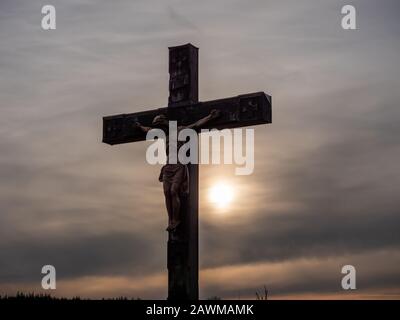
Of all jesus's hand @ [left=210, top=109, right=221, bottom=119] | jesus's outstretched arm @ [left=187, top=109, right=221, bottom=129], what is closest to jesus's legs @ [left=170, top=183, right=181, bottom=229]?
jesus's outstretched arm @ [left=187, top=109, right=221, bottom=129]

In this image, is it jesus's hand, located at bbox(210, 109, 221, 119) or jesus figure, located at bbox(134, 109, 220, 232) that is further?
jesus's hand, located at bbox(210, 109, 221, 119)

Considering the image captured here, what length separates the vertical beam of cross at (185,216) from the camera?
40.7ft

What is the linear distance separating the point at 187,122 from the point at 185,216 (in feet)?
5.27

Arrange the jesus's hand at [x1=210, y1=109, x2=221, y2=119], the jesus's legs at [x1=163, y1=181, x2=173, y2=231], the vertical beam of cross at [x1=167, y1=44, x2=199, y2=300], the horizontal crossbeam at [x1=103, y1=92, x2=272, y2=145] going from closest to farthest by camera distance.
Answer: the vertical beam of cross at [x1=167, y1=44, x2=199, y2=300] < the horizontal crossbeam at [x1=103, y1=92, x2=272, y2=145] < the jesus's legs at [x1=163, y1=181, x2=173, y2=231] < the jesus's hand at [x1=210, y1=109, x2=221, y2=119]

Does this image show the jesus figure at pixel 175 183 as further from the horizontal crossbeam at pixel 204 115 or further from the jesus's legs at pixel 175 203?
the horizontal crossbeam at pixel 204 115

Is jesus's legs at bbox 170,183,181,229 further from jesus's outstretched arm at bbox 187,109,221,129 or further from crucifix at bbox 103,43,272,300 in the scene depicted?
jesus's outstretched arm at bbox 187,109,221,129

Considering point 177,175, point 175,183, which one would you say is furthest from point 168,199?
point 177,175

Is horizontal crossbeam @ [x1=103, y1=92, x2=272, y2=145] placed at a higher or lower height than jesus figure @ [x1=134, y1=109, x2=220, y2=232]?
higher

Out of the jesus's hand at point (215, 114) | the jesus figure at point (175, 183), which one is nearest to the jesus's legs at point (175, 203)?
the jesus figure at point (175, 183)

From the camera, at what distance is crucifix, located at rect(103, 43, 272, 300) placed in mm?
12492
